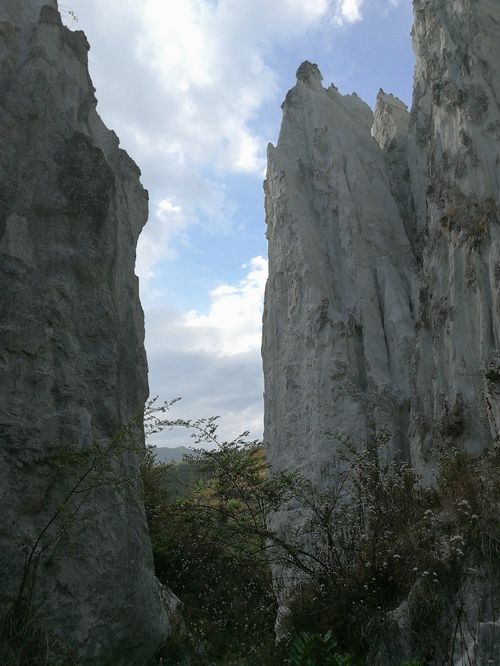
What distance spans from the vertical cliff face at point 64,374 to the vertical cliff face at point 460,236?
5.57 m

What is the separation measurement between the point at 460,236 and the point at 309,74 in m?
9.75

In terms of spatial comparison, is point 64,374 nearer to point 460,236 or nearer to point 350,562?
point 350,562

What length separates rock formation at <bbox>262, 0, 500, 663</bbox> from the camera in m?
11.1

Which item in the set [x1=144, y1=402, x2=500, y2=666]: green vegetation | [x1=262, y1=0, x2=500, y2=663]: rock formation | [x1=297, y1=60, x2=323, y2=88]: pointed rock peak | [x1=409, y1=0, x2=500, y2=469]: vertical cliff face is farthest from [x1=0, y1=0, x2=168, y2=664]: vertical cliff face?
[x1=297, y1=60, x2=323, y2=88]: pointed rock peak

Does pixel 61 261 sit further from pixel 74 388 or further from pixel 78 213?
pixel 74 388

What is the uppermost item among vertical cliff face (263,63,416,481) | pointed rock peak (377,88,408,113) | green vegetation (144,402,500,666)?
pointed rock peak (377,88,408,113)

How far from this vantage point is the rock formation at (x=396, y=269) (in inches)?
437

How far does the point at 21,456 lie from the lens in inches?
225

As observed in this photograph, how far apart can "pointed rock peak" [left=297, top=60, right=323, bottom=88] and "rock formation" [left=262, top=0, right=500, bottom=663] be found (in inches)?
41.7

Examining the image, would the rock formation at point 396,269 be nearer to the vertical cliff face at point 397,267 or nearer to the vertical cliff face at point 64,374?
the vertical cliff face at point 397,267

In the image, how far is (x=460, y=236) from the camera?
465 inches

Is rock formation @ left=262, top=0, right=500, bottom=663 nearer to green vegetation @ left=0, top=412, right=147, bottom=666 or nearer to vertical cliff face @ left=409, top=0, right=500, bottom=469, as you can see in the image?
vertical cliff face @ left=409, top=0, right=500, bottom=469

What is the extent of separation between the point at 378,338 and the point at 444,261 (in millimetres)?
2272

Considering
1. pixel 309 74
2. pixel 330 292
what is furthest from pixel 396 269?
pixel 309 74
